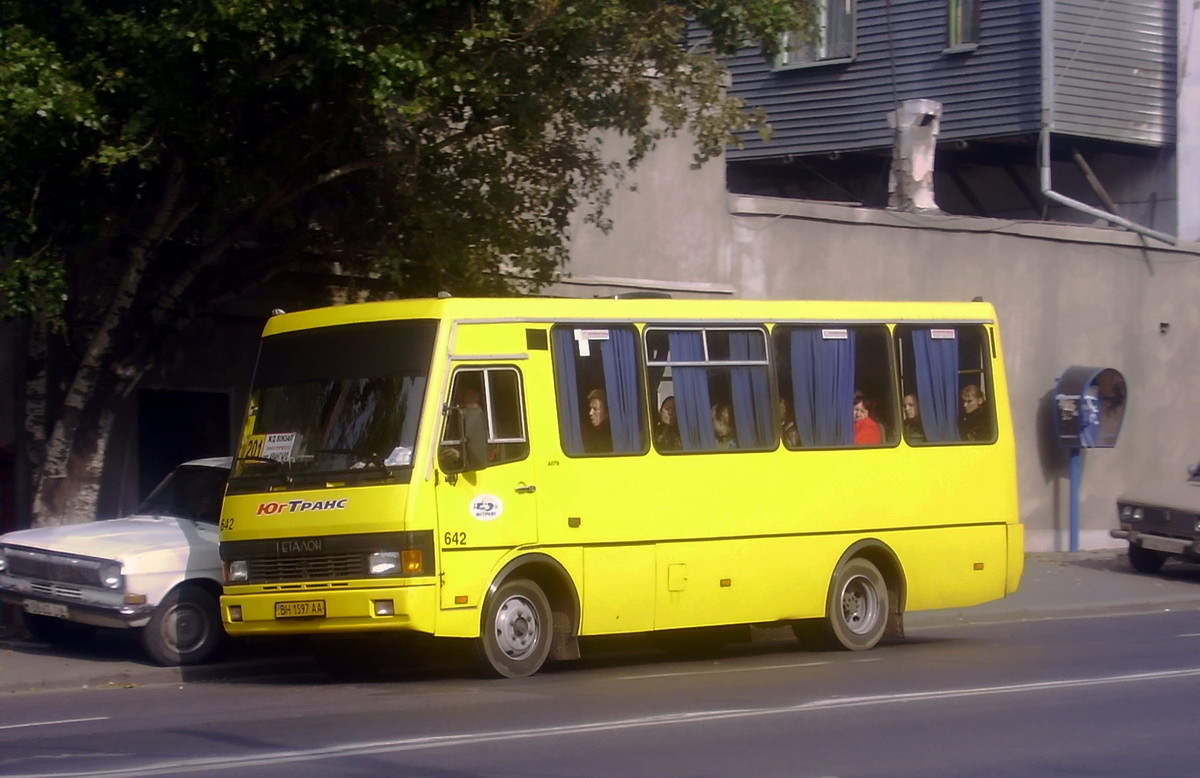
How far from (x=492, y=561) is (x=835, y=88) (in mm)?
18195

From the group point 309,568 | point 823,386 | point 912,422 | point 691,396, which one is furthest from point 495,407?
point 912,422

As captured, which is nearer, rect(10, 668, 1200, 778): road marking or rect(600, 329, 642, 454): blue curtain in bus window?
rect(10, 668, 1200, 778): road marking

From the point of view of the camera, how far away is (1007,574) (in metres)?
14.7

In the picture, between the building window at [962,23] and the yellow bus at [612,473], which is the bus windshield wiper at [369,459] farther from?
the building window at [962,23]

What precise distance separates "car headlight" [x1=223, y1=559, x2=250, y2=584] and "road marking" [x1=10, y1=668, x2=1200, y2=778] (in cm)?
320

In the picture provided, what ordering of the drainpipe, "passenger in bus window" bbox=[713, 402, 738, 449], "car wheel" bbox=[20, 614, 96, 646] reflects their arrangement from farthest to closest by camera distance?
1. the drainpipe
2. "car wheel" bbox=[20, 614, 96, 646]
3. "passenger in bus window" bbox=[713, 402, 738, 449]

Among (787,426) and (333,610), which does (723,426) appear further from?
A: (333,610)

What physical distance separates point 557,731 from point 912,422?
6197 mm

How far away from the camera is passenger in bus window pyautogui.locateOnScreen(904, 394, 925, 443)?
14.2 meters

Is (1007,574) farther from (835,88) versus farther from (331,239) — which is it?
(835,88)

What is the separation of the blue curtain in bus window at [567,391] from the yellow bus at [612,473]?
2 cm

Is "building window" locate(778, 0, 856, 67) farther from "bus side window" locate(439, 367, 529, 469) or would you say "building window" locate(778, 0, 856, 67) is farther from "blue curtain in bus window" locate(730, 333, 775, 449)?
"bus side window" locate(439, 367, 529, 469)

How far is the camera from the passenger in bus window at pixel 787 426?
1341cm

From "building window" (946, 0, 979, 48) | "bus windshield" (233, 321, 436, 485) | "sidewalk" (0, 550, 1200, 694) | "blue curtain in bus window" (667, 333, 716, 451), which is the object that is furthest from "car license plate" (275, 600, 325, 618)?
"building window" (946, 0, 979, 48)
